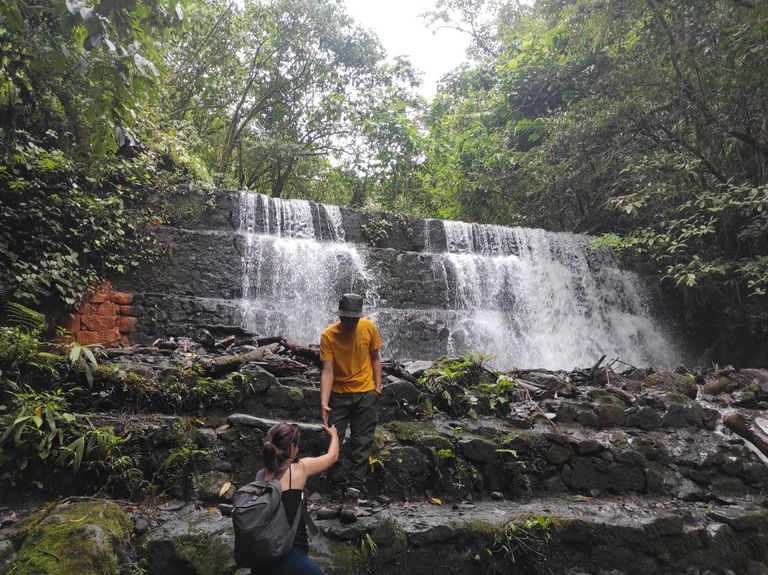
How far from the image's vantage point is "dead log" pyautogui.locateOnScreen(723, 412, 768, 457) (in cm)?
623

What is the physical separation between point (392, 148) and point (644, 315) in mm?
8869

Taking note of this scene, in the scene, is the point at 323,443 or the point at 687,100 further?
the point at 687,100

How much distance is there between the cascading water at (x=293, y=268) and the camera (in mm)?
9078

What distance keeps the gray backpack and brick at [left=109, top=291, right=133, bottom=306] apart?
21.5ft

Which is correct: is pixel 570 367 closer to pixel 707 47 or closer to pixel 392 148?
pixel 707 47

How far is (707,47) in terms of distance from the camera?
9930 millimetres

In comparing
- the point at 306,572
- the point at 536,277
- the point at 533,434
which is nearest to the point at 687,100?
the point at 536,277

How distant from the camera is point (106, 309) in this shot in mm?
7766

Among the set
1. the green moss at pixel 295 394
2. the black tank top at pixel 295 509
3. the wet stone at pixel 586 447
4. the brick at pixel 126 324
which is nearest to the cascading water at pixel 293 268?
the brick at pixel 126 324

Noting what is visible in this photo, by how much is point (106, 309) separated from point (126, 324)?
1.25ft

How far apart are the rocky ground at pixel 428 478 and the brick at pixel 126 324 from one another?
6.12ft

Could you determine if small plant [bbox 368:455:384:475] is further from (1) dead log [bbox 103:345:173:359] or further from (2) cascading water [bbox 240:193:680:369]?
(2) cascading water [bbox 240:193:680:369]

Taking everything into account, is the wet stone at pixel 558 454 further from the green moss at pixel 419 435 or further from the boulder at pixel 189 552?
the boulder at pixel 189 552

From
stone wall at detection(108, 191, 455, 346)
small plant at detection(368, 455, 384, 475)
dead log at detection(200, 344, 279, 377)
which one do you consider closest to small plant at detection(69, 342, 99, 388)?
dead log at detection(200, 344, 279, 377)
